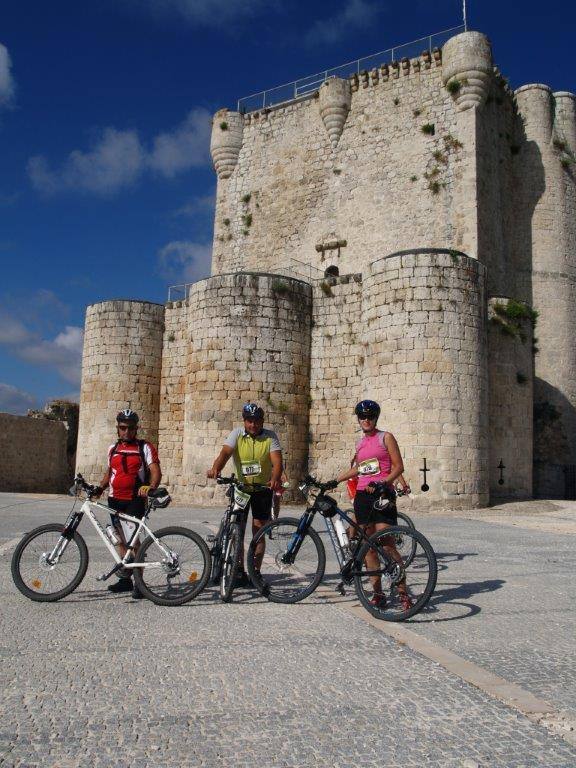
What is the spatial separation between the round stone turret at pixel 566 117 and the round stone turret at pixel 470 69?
5.13 m

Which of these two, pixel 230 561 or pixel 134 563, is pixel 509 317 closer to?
pixel 230 561

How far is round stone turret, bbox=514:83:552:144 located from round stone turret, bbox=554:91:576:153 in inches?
20.4

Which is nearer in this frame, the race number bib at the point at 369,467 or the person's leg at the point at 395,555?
the person's leg at the point at 395,555

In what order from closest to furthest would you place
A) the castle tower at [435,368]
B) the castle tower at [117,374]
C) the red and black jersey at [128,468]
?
the red and black jersey at [128,468] → the castle tower at [435,368] → the castle tower at [117,374]

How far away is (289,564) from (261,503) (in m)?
0.62

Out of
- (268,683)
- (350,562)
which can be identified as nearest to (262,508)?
(350,562)

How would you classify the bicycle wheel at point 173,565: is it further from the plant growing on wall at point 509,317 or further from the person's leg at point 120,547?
the plant growing on wall at point 509,317

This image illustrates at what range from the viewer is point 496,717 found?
3094 millimetres

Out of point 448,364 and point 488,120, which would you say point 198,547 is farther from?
point 488,120

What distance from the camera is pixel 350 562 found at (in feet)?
17.7

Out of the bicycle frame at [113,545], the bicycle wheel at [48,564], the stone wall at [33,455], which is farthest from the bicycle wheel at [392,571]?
the stone wall at [33,455]

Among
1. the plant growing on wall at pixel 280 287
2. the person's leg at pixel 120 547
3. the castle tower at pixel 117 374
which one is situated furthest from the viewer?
the castle tower at pixel 117 374

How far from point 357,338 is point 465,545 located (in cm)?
1030

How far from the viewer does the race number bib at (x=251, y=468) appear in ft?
20.4
